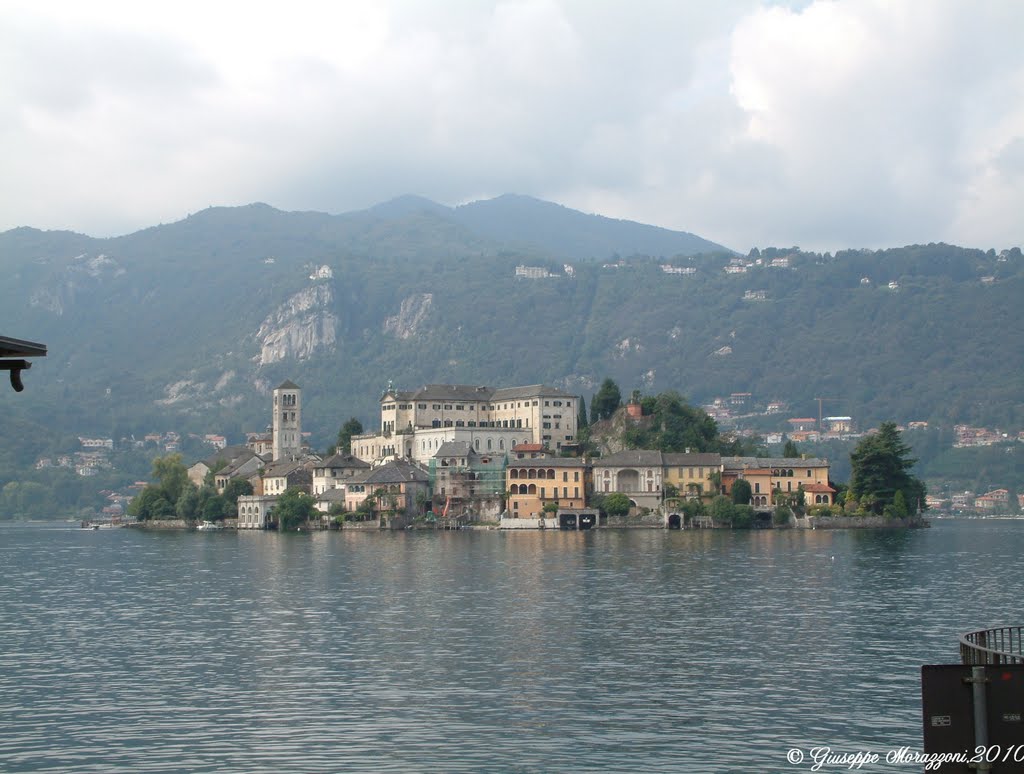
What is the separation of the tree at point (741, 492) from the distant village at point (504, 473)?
5.00 ft

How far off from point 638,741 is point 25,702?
17.4m

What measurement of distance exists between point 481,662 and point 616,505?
10483 centimetres

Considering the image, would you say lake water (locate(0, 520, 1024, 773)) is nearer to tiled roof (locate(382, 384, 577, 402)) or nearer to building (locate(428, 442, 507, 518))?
building (locate(428, 442, 507, 518))

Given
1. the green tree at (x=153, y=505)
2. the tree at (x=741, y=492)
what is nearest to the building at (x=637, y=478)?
the tree at (x=741, y=492)

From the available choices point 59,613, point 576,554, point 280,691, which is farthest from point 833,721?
point 576,554

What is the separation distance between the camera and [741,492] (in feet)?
490

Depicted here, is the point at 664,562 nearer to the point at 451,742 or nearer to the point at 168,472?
the point at 451,742

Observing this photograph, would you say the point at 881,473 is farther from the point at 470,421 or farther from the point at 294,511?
the point at 294,511

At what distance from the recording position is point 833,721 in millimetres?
34594

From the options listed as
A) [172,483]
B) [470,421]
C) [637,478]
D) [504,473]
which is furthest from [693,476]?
[172,483]

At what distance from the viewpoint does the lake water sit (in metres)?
32.4

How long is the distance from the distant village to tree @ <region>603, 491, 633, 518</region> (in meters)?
1.37

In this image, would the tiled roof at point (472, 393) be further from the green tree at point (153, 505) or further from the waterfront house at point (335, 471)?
the green tree at point (153, 505)

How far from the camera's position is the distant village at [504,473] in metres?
152
